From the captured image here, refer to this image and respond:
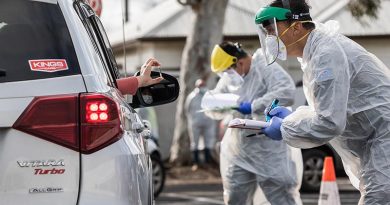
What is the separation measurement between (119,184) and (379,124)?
64.1 inches

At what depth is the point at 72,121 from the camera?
13.5ft

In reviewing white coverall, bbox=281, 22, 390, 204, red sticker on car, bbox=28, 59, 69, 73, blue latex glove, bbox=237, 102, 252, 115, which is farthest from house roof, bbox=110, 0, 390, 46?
red sticker on car, bbox=28, 59, 69, 73

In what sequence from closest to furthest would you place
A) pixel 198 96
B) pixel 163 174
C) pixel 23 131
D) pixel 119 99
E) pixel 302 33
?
pixel 23 131, pixel 119 99, pixel 302 33, pixel 163 174, pixel 198 96

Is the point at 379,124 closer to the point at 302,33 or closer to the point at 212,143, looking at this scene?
the point at 302,33

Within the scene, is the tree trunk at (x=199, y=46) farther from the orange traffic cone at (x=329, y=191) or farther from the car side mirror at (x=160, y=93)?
the car side mirror at (x=160, y=93)

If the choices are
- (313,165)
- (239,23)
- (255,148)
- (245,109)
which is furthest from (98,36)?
(239,23)

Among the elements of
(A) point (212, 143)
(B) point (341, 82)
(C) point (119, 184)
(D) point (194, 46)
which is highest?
(B) point (341, 82)

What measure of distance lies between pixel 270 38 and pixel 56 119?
66.5 inches

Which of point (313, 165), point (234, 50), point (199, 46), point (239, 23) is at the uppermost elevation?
point (234, 50)

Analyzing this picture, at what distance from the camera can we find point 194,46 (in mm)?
19359

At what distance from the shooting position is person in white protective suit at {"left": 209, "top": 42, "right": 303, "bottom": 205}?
805cm

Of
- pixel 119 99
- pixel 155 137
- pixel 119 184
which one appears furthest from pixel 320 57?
pixel 155 137

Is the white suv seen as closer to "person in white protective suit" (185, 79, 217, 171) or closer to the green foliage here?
the green foliage

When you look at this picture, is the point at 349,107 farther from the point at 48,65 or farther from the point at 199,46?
the point at 199,46
